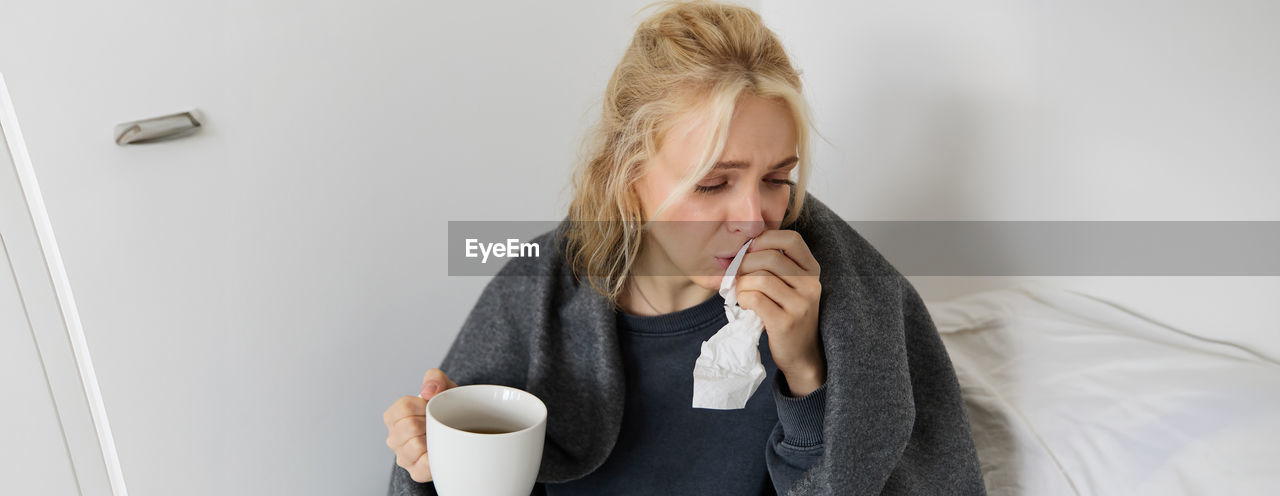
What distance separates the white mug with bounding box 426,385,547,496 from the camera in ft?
2.63

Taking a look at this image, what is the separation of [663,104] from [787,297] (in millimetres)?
250

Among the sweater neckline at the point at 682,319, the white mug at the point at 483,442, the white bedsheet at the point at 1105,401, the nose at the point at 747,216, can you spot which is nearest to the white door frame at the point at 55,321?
the white mug at the point at 483,442

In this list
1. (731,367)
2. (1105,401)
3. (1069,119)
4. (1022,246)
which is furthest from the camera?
(1022,246)

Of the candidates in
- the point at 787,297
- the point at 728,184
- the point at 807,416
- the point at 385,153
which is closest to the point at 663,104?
the point at 728,184

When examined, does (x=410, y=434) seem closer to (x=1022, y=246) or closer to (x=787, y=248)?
(x=787, y=248)

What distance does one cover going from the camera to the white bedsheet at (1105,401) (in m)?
0.91

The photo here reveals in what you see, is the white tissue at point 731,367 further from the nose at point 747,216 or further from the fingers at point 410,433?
the fingers at point 410,433

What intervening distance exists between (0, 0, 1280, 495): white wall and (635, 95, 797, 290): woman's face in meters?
0.46

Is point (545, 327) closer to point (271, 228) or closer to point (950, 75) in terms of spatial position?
point (271, 228)

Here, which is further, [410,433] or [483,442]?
[410,433]

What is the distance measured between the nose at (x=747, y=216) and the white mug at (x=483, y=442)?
0.91 feet

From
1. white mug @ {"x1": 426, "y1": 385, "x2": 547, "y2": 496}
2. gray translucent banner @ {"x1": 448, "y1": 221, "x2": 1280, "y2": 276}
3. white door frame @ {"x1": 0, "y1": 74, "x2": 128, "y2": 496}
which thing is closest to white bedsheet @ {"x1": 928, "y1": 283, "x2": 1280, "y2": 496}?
gray translucent banner @ {"x1": 448, "y1": 221, "x2": 1280, "y2": 276}

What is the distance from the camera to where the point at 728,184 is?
0.96 meters

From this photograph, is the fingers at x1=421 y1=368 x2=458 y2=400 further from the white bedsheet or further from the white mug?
the white bedsheet
